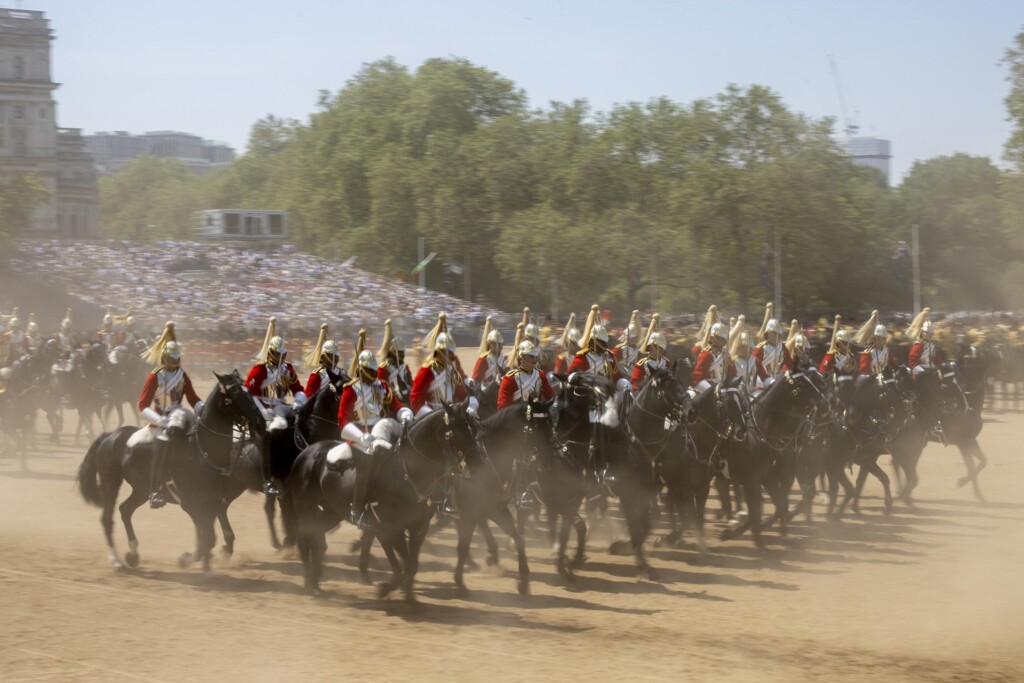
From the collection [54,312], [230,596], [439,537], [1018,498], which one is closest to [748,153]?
[54,312]

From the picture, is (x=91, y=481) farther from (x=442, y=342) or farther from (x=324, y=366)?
(x=442, y=342)

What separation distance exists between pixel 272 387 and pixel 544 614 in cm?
450

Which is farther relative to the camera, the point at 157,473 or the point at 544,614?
the point at 157,473

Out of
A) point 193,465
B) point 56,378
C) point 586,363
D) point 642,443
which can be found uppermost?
point 586,363

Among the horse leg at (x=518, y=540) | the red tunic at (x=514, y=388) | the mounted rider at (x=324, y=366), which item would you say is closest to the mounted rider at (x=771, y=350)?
the red tunic at (x=514, y=388)

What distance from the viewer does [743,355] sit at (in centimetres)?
1619

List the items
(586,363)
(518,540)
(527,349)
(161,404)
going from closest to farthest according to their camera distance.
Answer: (518,540) < (527,349) < (161,404) < (586,363)

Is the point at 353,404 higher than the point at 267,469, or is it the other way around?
the point at 353,404

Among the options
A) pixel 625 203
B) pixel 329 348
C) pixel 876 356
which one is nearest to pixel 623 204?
pixel 625 203

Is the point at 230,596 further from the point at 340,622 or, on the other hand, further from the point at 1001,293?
the point at 1001,293

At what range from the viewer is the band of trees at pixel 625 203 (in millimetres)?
56375

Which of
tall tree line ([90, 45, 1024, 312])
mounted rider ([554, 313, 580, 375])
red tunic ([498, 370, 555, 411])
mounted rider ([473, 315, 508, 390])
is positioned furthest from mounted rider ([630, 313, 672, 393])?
tall tree line ([90, 45, 1024, 312])

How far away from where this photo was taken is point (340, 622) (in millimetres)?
10742

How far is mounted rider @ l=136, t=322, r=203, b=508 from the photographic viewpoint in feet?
41.5
